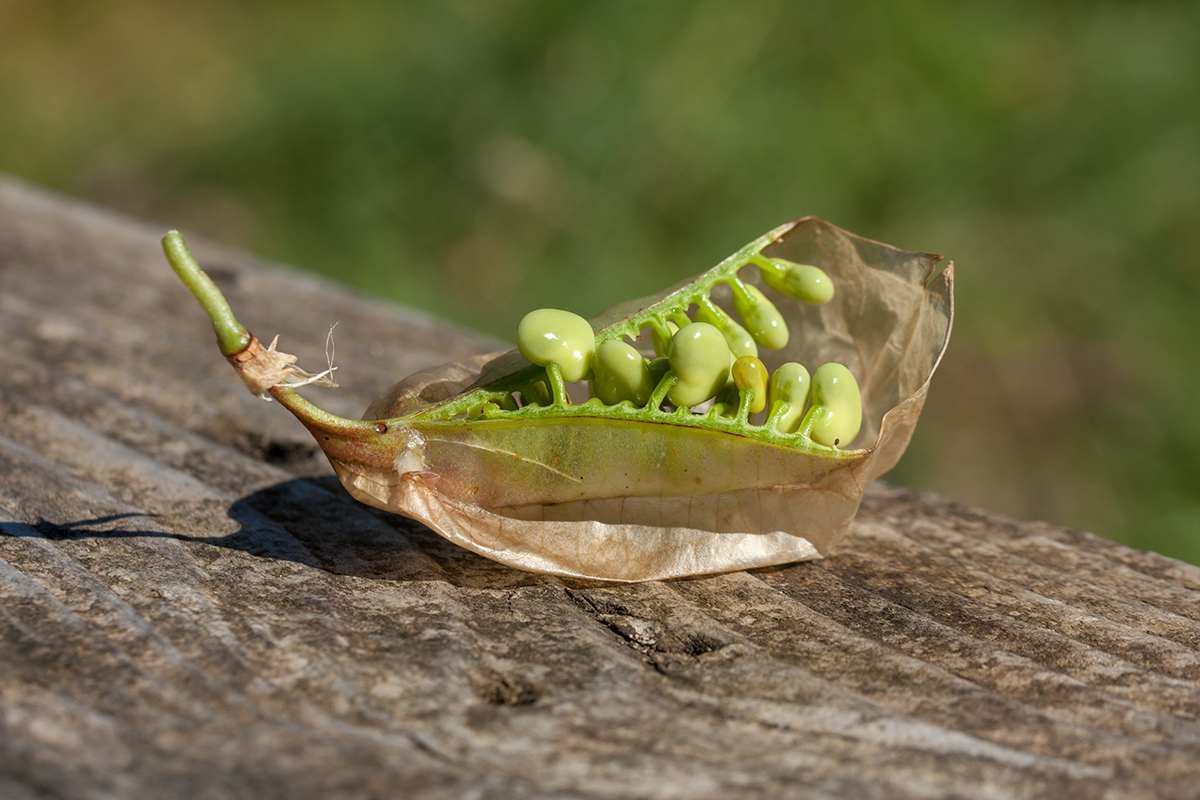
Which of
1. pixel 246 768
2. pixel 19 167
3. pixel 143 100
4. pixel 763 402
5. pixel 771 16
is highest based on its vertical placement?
pixel 771 16

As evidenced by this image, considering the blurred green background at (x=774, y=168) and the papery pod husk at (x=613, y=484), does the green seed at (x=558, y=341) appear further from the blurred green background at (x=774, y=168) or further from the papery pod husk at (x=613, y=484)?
the blurred green background at (x=774, y=168)

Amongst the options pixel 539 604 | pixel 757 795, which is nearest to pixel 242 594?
pixel 539 604

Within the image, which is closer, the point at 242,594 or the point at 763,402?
the point at 242,594

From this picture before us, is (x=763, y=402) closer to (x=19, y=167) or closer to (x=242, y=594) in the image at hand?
(x=242, y=594)

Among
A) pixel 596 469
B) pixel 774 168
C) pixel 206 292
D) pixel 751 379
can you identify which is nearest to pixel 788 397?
pixel 751 379

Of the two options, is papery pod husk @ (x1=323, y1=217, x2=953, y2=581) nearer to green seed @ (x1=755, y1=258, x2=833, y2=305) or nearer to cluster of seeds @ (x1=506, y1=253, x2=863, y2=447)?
cluster of seeds @ (x1=506, y1=253, x2=863, y2=447)

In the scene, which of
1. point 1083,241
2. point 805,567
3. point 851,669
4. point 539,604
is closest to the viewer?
point 851,669
